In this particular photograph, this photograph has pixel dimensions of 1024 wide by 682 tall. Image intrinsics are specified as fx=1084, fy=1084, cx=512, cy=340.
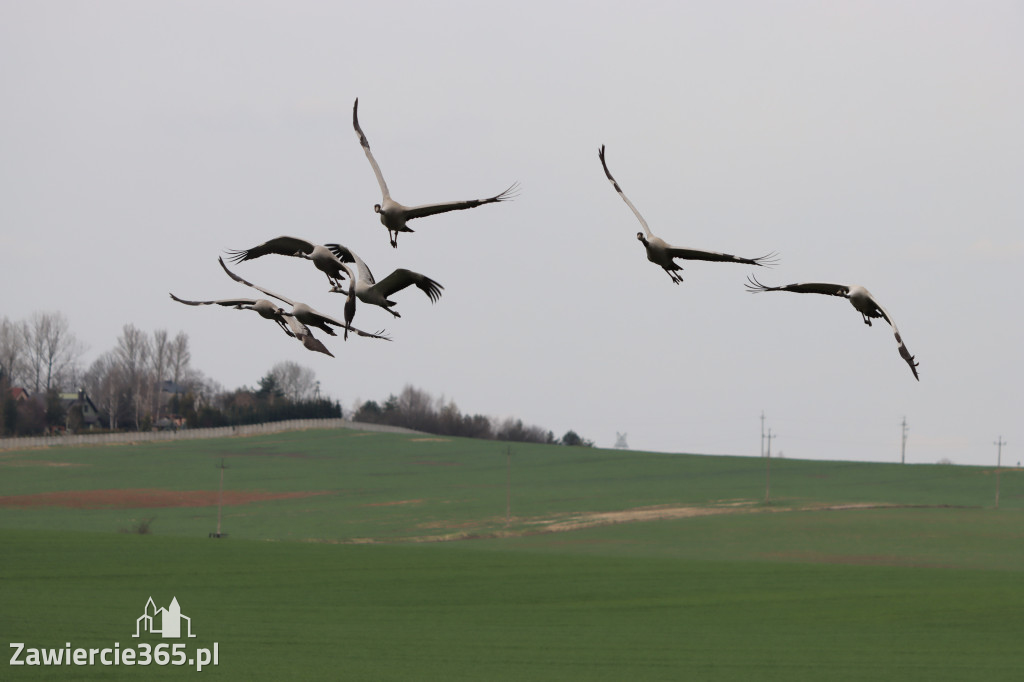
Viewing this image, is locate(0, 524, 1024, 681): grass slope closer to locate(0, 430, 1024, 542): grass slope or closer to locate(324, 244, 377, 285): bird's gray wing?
locate(0, 430, 1024, 542): grass slope

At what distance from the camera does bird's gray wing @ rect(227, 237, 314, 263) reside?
3461mm

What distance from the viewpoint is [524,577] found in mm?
62500

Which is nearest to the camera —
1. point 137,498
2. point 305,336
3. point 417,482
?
point 305,336

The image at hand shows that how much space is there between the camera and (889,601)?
58.2 m

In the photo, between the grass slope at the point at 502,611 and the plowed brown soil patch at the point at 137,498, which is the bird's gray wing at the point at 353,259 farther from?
the plowed brown soil patch at the point at 137,498

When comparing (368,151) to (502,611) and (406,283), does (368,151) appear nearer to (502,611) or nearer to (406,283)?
(406,283)

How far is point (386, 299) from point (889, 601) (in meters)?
60.5

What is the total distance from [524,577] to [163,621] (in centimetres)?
2068

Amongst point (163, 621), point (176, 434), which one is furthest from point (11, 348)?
point (163, 621)

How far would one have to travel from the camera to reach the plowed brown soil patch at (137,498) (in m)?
94.9

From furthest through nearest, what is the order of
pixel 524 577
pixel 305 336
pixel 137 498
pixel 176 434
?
pixel 176 434 → pixel 137 498 → pixel 524 577 → pixel 305 336

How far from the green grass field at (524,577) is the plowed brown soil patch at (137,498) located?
761 millimetres

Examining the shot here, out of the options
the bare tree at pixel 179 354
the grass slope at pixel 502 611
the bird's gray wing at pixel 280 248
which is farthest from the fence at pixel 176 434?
the bird's gray wing at pixel 280 248

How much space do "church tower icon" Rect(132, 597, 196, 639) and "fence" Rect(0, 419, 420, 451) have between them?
277ft
